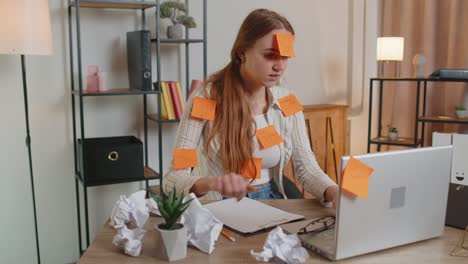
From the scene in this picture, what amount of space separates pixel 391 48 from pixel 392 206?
2446 millimetres

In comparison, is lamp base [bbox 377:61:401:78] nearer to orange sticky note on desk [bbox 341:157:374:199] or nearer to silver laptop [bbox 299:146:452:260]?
silver laptop [bbox 299:146:452:260]

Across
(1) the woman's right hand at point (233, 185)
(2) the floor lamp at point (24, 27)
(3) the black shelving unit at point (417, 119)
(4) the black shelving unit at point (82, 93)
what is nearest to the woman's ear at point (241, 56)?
(1) the woman's right hand at point (233, 185)

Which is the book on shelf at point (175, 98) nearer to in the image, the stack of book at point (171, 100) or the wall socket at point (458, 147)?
the stack of book at point (171, 100)

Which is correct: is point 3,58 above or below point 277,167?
above

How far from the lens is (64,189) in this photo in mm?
2707

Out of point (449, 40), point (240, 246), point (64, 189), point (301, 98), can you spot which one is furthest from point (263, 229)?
point (449, 40)

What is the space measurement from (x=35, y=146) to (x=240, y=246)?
1.83 meters

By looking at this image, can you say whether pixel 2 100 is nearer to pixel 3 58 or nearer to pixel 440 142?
pixel 3 58

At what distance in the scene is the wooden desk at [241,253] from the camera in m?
1.10

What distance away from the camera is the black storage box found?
7.88 feet

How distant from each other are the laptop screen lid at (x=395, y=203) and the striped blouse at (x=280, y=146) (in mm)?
472

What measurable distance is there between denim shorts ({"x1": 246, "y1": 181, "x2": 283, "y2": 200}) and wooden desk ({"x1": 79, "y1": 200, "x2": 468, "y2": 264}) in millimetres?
478

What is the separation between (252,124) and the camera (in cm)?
177

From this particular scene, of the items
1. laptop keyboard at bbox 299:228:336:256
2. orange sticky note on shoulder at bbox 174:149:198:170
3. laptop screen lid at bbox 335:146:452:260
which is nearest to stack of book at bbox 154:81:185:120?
orange sticky note on shoulder at bbox 174:149:198:170
